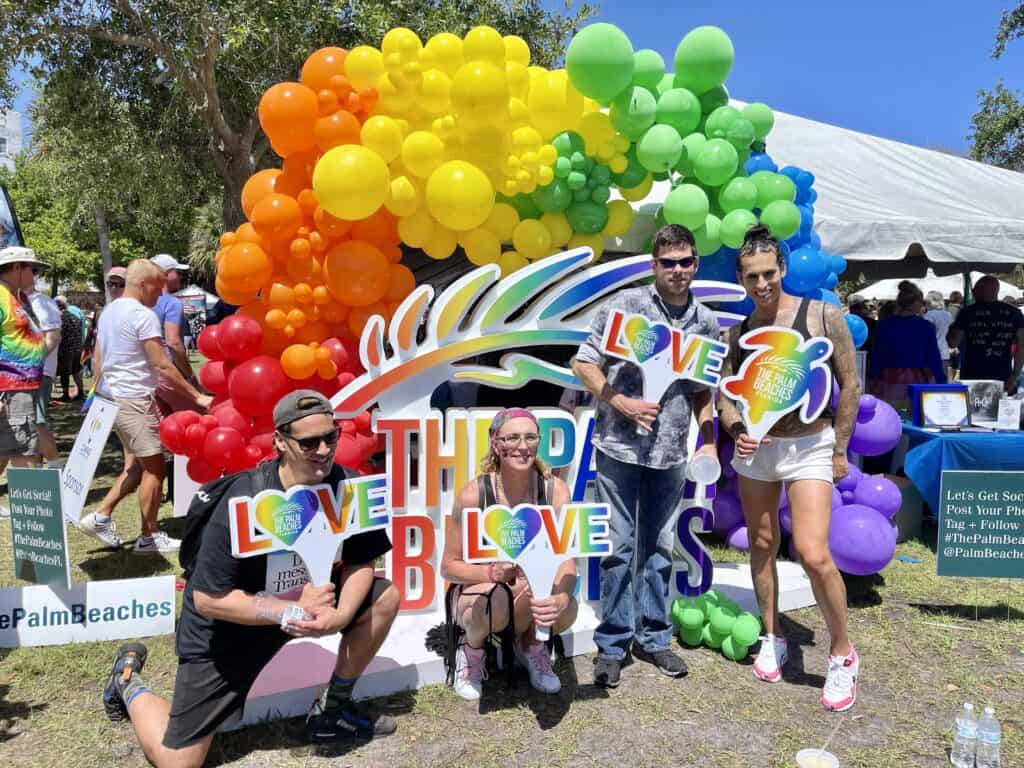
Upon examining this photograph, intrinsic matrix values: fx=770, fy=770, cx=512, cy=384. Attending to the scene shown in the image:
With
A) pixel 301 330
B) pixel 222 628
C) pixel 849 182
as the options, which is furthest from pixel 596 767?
pixel 849 182

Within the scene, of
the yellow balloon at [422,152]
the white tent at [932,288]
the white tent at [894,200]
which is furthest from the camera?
the white tent at [932,288]

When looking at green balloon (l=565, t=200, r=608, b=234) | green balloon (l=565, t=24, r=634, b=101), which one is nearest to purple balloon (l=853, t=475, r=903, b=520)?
green balloon (l=565, t=200, r=608, b=234)

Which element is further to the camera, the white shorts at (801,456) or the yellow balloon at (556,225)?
the yellow balloon at (556,225)

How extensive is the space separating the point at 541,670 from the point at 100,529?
2897 millimetres

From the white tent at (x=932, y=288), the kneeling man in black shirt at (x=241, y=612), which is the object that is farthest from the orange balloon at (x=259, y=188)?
the white tent at (x=932, y=288)

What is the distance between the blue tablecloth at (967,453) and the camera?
462 cm

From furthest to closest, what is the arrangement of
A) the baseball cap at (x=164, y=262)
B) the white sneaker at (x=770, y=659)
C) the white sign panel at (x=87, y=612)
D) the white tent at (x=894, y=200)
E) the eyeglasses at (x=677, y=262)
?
the white tent at (x=894, y=200) → the baseball cap at (x=164, y=262) → the white sign panel at (x=87, y=612) → the white sneaker at (x=770, y=659) → the eyeglasses at (x=677, y=262)

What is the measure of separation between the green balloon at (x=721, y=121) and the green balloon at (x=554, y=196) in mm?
848

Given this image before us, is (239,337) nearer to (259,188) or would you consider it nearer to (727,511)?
(259,188)

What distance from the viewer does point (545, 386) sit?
5566mm

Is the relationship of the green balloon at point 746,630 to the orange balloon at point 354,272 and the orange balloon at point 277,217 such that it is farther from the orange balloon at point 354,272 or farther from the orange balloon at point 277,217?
the orange balloon at point 277,217

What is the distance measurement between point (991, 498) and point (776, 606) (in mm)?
1552

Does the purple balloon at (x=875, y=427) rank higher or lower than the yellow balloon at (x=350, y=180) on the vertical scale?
lower

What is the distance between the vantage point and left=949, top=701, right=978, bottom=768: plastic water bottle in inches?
99.9
